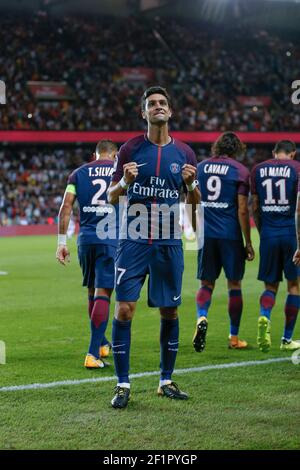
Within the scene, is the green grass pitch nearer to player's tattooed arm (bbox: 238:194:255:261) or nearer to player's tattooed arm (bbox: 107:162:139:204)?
player's tattooed arm (bbox: 238:194:255:261)

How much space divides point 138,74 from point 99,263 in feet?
121

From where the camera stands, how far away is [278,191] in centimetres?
738

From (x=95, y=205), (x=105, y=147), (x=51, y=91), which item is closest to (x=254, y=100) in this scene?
(x=51, y=91)

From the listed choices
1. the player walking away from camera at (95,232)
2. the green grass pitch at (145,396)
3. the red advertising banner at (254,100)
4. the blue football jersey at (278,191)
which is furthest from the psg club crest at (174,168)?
the red advertising banner at (254,100)

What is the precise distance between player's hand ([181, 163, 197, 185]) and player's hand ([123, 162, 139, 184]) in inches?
15.5

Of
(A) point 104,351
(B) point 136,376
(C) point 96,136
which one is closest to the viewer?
(B) point 136,376

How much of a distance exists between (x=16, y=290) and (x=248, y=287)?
158 inches

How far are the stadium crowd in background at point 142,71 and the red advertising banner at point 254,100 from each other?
59mm

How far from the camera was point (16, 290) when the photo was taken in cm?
1252

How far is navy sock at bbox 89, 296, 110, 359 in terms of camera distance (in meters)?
6.55

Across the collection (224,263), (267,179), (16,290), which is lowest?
(16,290)

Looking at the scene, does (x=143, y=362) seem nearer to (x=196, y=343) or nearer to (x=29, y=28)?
(x=196, y=343)

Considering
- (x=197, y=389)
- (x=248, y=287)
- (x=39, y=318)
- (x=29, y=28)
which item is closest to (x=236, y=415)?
(x=197, y=389)

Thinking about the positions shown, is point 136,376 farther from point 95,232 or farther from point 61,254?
point 95,232
